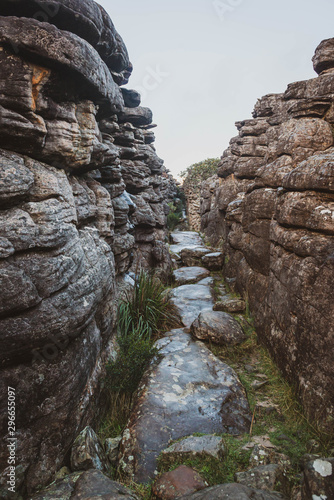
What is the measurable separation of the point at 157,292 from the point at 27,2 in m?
5.90

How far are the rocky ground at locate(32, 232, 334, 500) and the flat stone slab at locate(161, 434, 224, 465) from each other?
0.01 metres

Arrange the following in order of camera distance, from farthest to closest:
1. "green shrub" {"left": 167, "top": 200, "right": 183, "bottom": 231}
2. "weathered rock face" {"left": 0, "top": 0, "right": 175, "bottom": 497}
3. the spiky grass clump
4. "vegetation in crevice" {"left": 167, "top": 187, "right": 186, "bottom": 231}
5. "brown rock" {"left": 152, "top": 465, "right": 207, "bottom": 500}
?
"vegetation in crevice" {"left": 167, "top": 187, "right": 186, "bottom": 231}, "green shrub" {"left": 167, "top": 200, "right": 183, "bottom": 231}, the spiky grass clump, "weathered rock face" {"left": 0, "top": 0, "right": 175, "bottom": 497}, "brown rock" {"left": 152, "top": 465, "right": 207, "bottom": 500}

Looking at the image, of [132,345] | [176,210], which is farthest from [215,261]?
[176,210]

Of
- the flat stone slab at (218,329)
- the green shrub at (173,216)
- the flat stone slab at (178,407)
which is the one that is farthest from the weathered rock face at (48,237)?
the green shrub at (173,216)

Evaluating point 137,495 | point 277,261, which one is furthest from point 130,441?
point 277,261

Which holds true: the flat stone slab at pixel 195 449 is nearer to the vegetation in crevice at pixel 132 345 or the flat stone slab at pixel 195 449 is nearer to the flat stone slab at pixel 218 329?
the vegetation in crevice at pixel 132 345

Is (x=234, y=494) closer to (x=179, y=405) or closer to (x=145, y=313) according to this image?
(x=179, y=405)

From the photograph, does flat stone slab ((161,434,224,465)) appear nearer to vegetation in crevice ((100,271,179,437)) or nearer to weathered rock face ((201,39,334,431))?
vegetation in crevice ((100,271,179,437))

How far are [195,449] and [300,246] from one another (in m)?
3.00

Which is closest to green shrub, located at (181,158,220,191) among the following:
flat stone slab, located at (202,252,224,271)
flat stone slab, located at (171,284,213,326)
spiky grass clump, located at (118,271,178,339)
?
flat stone slab, located at (202,252,224,271)

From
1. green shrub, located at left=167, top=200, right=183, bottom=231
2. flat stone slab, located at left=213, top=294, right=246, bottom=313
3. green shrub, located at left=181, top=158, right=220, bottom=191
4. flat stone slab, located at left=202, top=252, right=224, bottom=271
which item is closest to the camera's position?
flat stone slab, located at left=213, top=294, right=246, bottom=313

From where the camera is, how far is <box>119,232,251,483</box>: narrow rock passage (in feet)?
10.9

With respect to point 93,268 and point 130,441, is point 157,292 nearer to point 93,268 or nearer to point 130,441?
point 93,268

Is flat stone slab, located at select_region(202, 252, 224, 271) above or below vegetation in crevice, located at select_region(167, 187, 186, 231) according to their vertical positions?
below
